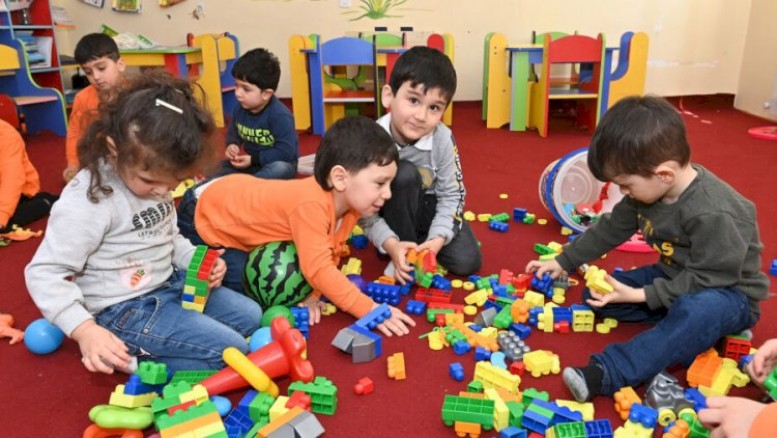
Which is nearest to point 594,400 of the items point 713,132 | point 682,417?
point 682,417

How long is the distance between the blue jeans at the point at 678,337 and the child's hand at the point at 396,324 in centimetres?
45

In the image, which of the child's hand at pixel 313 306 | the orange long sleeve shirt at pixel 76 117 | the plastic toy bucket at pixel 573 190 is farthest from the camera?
the orange long sleeve shirt at pixel 76 117

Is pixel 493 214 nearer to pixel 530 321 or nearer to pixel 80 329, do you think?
A: pixel 530 321

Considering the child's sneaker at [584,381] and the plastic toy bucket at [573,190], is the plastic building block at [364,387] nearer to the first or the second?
the child's sneaker at [584,381]

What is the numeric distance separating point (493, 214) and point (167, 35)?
11.8 ft

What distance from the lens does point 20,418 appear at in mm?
1205

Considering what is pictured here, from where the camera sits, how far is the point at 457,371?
4.27ft

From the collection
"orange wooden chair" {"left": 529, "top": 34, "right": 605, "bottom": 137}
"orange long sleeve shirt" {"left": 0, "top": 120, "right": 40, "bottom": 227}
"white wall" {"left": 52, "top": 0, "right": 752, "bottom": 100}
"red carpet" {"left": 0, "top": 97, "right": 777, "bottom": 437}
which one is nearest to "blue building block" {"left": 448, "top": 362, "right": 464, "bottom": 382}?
"red carpet" {"left": 0, "top": 97, "right": 777, "bottom": 437}

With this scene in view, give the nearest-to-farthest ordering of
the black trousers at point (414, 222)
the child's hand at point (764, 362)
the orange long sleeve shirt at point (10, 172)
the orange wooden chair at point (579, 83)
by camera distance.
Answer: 1. the child's hand at point (764, 362)
2. the black trousers at point (414, 222)
3. the orange long sleeve shirt at point (10, 172)
4. the orange wooden chair at point (579, 83)

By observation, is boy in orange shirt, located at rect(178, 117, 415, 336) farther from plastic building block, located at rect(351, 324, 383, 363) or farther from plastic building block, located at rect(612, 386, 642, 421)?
plastic building block, located at rect(612, 386, 642, 421)

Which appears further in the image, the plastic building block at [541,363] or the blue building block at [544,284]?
the blue building block at [544,284]

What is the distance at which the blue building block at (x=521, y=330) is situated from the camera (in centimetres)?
147

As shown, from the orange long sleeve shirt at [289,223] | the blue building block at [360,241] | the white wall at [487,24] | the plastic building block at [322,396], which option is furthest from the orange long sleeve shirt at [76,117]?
the white wall at [487,24]

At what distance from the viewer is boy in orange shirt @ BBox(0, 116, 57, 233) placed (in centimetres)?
213
